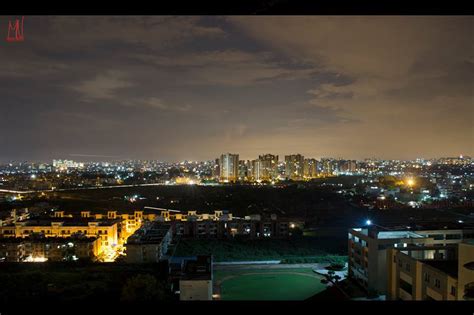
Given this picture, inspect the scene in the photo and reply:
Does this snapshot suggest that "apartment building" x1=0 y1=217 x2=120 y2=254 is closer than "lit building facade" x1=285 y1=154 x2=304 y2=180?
Yes

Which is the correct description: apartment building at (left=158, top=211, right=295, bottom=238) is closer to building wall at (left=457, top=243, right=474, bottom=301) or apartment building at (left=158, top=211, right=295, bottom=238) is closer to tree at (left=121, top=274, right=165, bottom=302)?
tree at (left=121, top=274, right=165, bottom=302)

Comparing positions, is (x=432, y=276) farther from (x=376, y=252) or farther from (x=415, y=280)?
(x=376, y=252)

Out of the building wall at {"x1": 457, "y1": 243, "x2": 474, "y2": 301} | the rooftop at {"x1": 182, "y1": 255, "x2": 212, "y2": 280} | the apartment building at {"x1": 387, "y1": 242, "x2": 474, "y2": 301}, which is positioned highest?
the building wall at {"x1": 457, "y1": 243, "x2": 474, "y2": 301}

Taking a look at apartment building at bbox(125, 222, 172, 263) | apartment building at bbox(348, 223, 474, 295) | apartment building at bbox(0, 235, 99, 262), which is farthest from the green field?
apartment building at bbox(0, 235, 99, 262)

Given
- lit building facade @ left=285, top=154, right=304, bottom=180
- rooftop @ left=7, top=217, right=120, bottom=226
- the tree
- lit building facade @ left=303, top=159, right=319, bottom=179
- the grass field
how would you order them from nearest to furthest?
the tree
the grass field
rooftop @ left=7, top=217, right=120, bottom=226
lit building facade @ left=285, top=154, right=304, bottom=180
lit building facade @ left=303, top=159, right=319, bottom=179

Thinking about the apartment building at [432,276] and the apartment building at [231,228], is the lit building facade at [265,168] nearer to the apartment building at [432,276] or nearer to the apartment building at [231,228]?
the apartment building at [231,228]

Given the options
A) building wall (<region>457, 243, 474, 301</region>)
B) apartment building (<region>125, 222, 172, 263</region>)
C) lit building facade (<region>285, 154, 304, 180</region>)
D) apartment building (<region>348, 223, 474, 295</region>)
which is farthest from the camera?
lit building facade (<region>285, 154, 304, 180</region>)

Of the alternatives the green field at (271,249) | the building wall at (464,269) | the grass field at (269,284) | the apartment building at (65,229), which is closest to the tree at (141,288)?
the grass field at (269,284)

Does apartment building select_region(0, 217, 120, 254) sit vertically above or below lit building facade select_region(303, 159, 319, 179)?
below
